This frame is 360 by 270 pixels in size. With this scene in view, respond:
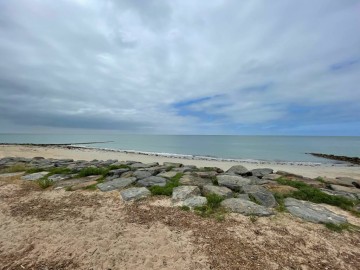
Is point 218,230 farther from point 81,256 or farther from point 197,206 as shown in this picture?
point 81,256

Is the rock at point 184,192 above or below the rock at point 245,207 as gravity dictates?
above

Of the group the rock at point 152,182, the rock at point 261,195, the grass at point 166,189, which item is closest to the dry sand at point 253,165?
the rock at point 261,195

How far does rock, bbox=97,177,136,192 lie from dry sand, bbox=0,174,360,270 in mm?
1199

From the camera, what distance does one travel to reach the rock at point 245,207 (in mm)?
4555

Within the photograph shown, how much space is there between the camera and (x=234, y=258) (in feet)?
10.4

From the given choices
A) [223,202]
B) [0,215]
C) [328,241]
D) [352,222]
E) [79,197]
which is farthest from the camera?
[79,197]

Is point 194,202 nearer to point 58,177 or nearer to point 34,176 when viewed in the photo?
point 58,177

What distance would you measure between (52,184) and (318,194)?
782 centimetres

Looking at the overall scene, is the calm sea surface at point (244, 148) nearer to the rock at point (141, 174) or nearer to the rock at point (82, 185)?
the rock at point (141, 174)

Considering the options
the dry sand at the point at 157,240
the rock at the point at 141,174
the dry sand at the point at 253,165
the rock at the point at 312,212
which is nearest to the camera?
the dry sand at the point at 157,240

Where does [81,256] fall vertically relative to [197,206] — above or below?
below

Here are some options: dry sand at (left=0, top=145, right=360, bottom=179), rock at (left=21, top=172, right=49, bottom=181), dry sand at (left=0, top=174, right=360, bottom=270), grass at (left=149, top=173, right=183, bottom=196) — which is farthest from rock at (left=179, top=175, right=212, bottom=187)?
dry sand at (left=0, top=145, right=360, bottom=179)

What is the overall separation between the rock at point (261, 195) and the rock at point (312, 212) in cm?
34

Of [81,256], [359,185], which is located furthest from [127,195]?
[359,185]
